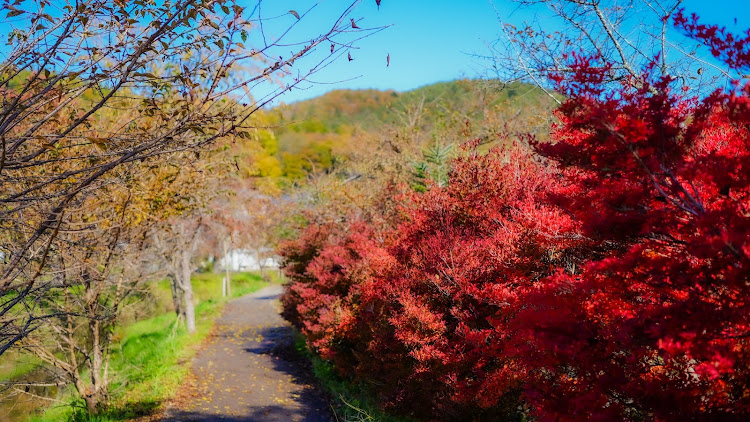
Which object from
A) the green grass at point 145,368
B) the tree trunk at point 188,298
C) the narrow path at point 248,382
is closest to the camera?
the green grass at point 145,368

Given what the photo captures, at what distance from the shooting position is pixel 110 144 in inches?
145

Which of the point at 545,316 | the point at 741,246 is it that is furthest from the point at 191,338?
the point at 741,246

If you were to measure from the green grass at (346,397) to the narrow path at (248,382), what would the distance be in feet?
0.90

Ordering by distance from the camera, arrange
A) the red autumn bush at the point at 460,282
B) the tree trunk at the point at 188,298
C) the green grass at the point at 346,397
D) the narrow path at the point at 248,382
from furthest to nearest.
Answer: the tree trunk at the point at 188,298
the narrow path at the point at 248,382
the green grass at the point at 346,397
the red autumn bush at the point at 460,282

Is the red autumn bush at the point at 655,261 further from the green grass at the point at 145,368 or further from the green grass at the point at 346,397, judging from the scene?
the green grass at the point at 145,368

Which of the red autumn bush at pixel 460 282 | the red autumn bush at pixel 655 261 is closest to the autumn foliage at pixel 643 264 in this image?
the red autumn bush at pixel 655 261

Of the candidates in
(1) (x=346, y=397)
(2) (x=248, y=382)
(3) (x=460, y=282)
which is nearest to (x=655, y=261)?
(3) (x=460, y=282)

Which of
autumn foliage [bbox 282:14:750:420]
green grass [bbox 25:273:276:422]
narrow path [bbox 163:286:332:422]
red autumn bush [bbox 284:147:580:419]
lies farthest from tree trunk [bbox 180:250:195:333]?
autumn foliage [bbox 282:14:750:420]

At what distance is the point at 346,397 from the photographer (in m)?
10.1

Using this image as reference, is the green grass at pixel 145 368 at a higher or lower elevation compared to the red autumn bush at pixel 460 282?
lower

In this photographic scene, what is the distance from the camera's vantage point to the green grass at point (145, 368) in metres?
9.23

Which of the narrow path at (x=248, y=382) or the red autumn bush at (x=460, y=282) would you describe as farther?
the narrow path at (x=248, y=382)

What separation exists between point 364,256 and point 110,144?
21.7ft

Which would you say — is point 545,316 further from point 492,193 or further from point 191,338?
point 191,338
